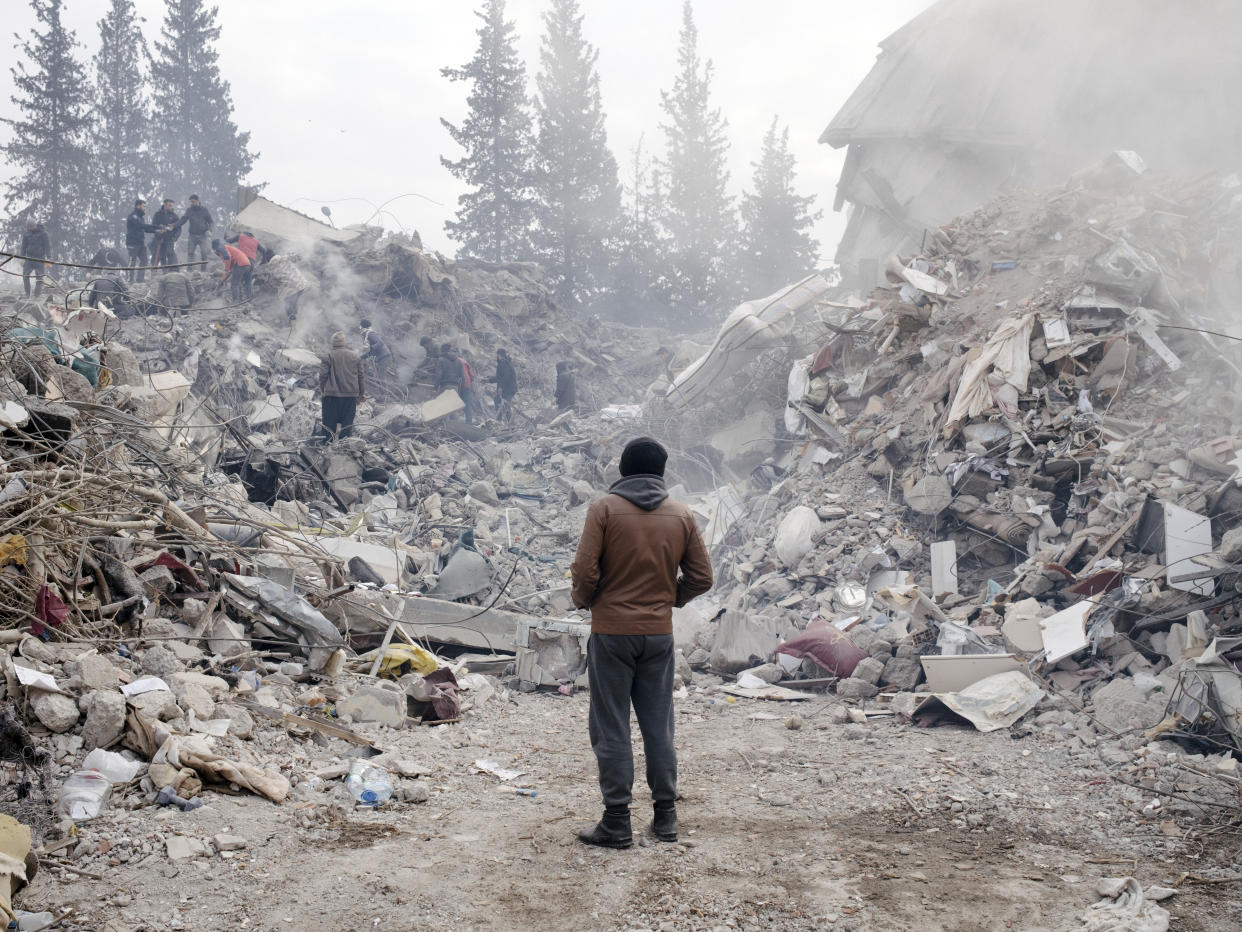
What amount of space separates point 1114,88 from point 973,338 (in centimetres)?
863

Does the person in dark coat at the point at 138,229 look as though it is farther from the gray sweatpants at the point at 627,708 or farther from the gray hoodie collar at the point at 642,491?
the gray sweatpants at the point at 627,708

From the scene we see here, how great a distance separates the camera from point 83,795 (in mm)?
3111

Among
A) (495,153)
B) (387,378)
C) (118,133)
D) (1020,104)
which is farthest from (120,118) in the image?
(1020,104)

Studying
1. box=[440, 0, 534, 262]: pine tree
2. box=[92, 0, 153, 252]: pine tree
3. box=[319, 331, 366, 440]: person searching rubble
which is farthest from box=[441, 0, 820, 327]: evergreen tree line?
box=[319, 331, 366, 440]: person searching rubble

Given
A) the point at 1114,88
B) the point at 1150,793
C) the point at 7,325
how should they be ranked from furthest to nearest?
the point at 1114,88, the point at 7,325, the point at 1150,793

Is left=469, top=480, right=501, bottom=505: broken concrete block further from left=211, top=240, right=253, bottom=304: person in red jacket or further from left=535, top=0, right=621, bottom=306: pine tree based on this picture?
left=535, top=0, right=621, bottom=306: pine tree

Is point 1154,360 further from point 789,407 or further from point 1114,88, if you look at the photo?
point 1114,88

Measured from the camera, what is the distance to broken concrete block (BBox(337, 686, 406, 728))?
4730mm

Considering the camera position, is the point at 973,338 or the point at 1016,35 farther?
the point at 1016,35

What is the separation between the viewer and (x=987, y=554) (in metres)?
7.50

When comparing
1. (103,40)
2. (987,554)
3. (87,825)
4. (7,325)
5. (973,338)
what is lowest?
(87,825)

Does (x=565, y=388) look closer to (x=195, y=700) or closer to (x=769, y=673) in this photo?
(x=769, y=673)

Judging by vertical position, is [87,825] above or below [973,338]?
below

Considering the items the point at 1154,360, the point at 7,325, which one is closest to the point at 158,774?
the point at 7,325
